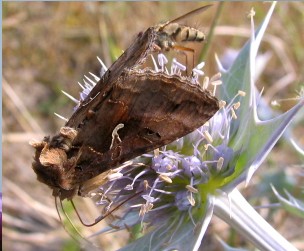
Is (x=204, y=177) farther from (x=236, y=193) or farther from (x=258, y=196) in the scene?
(x=258, y=196)

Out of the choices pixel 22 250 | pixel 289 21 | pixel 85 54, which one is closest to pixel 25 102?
pixel 85 54

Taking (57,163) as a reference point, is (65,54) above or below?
below

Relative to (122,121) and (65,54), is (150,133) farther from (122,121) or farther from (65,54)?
(65,54)

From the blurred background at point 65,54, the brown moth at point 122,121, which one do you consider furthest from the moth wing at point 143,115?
the blurred background at point 65,54

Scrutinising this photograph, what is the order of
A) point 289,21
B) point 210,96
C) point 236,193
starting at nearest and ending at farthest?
point 210,96 < point 236,193 < point 289,21

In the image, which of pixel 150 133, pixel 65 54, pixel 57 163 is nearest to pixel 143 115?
pixel 150 133
